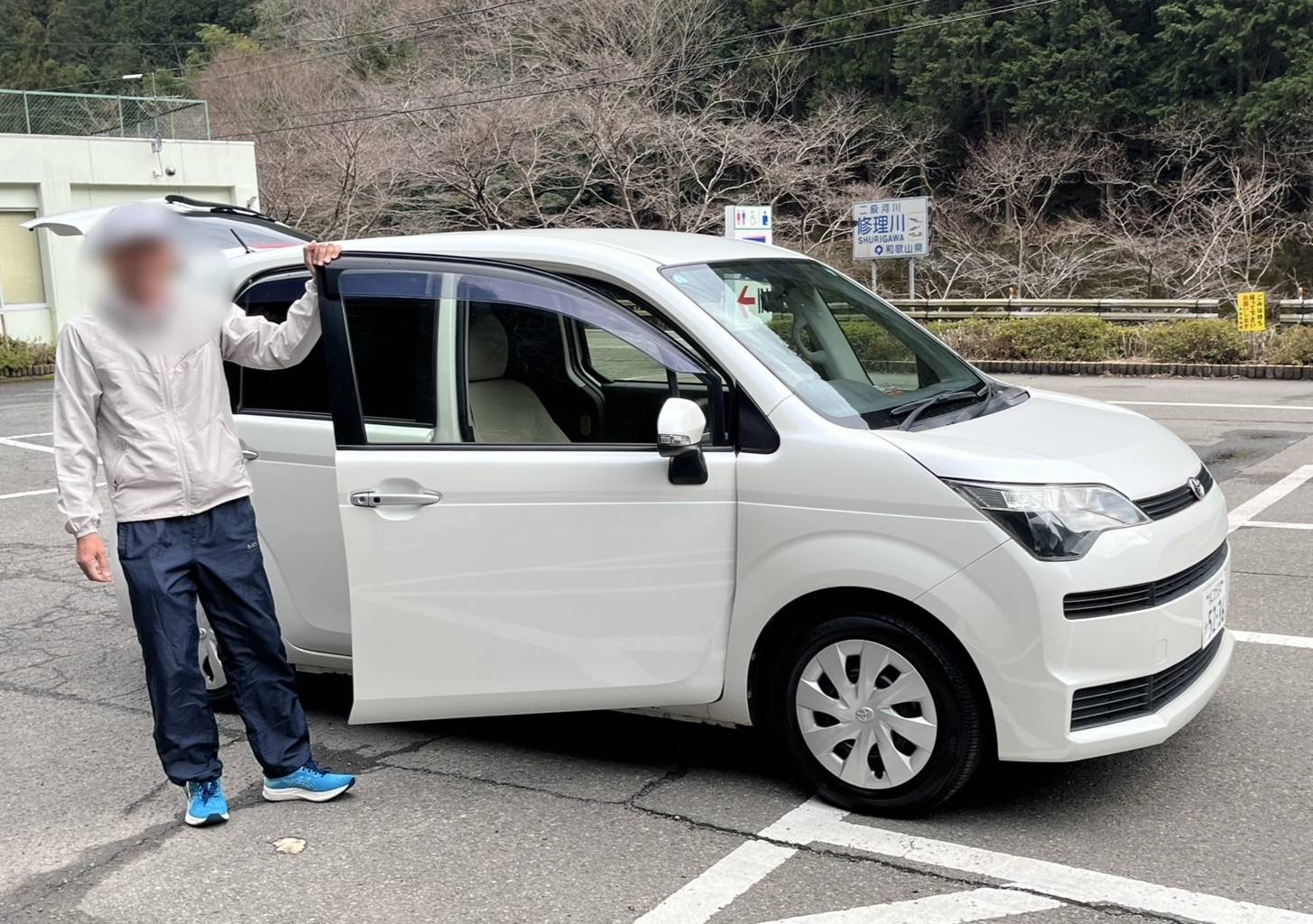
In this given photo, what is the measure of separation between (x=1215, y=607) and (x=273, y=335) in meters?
2.98

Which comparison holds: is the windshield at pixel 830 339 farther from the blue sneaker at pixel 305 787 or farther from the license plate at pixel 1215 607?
the blue sneaker at pixel 305 787

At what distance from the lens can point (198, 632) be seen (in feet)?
12.0

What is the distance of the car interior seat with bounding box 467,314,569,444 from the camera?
388 cm

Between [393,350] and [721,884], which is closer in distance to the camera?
[721,884]

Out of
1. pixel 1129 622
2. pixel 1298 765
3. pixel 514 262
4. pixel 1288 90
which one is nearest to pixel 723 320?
pixel 514 262

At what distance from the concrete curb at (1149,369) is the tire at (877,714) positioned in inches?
577

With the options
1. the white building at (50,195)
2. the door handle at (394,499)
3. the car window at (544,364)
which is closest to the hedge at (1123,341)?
the car window at (544,364)

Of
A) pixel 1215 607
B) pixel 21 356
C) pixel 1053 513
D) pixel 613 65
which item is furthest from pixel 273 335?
pixel 613 65

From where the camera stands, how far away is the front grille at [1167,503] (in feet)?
11.3

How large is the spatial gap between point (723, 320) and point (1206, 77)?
39.3m

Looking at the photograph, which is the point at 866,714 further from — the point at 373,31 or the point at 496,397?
the point at 373,31

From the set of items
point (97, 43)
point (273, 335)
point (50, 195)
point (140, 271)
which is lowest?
point (273, 335)

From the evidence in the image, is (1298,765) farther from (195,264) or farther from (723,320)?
(195,264)

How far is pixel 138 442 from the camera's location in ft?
11.5
